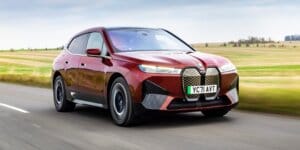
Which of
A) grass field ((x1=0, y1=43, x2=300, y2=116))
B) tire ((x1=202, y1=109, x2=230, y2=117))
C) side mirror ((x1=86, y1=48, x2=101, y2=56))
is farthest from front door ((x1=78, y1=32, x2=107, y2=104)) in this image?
grass field ((x1=0, y1=43, x2=300, y2=116))

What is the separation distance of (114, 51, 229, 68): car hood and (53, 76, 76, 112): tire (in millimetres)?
2640

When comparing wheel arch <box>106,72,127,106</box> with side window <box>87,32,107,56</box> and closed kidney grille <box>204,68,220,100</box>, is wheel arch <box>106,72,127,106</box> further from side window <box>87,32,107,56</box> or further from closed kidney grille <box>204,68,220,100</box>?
closed kidney grille <box>204,68,220,100</box>

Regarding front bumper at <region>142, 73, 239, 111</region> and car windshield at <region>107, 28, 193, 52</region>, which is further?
car windshield at <region>107, 28, 193, 52</region>

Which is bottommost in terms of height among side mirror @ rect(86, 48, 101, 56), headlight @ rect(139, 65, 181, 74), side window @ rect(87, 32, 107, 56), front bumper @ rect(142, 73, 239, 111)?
front bumper @ rect(142, 73, 239, 111)

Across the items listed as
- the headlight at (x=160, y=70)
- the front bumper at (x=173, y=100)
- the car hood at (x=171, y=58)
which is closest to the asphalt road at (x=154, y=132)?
the front bumper at (x=173, y=100)

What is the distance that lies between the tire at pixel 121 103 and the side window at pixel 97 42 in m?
0.81

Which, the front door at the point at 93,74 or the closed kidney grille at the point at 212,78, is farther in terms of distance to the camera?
the front door at the point at 93,74

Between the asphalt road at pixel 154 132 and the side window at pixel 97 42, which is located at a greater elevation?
the side window at pixel 97 42

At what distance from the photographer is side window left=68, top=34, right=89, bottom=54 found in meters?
11.3

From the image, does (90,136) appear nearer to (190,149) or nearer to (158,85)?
(158,85)

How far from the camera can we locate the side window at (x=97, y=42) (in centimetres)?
1005

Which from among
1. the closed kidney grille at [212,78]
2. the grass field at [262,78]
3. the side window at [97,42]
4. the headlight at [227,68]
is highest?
the side window at [97,42]

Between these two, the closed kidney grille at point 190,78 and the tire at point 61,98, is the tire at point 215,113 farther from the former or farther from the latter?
the tire at point 61,98

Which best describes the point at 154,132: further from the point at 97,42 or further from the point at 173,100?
the point at 97,42
